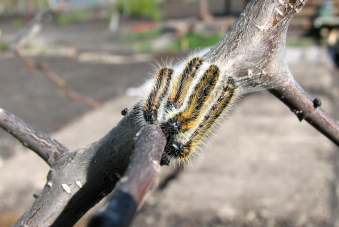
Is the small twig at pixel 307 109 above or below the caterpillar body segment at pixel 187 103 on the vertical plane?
above

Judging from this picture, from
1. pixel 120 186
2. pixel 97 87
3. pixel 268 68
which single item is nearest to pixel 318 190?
pixel 268 68

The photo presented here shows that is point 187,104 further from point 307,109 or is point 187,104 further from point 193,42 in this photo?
point 193,42

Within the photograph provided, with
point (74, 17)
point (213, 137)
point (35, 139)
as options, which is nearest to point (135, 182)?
point (35, 139)

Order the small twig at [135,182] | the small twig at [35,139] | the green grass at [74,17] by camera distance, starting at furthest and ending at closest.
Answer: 1. the green grass at [74,17]
2. the small twig at [35,139]
3. the small twig at [135,182]

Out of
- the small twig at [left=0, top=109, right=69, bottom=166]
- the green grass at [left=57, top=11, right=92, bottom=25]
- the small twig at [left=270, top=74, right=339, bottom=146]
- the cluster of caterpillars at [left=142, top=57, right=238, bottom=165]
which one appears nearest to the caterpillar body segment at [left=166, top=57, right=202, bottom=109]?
the cluster of caterpillars at [left=142, top=57, right=238, bottom=165]

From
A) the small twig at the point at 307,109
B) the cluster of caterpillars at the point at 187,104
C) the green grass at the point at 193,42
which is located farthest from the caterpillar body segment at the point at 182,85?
the green grass at the point at 193,42

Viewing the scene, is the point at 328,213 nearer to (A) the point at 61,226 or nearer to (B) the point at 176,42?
(A) the point at 61,226

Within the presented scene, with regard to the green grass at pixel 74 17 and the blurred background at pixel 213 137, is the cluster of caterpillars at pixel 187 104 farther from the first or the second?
the green grass at pixel 74 17
